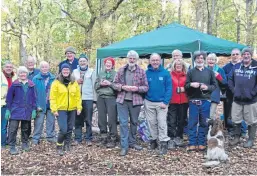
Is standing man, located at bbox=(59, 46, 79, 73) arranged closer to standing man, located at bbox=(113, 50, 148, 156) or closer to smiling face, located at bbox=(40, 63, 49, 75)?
smiling face, located at bbox=(40, 63, 49, 75)

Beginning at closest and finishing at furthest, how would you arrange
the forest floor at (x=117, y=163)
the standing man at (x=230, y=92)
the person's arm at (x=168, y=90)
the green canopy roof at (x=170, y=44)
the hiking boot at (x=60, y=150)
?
the forest floor at (x=117, y=163), the person's arm at (x=168, y=90), the hiking boot at (x=60, y=150), the standing man at (x=230, y=92), the green canopy roof at (x=170, y=44)

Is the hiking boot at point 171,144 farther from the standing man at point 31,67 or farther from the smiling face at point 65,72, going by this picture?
the standing man at point 31,67

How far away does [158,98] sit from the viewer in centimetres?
557

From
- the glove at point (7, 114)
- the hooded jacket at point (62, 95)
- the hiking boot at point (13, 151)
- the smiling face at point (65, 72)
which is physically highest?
the smiling face at point (65, 72)

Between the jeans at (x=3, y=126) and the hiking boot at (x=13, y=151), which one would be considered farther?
the jeans at (x=3, y=126)

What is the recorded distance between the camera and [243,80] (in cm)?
584

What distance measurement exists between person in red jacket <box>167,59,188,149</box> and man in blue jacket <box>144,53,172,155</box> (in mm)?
415

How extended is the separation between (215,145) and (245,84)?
133 cm

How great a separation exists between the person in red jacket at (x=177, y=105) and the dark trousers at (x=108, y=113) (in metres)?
0.98

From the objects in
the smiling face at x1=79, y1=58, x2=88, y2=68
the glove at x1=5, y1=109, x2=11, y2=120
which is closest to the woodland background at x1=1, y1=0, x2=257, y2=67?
the smiling face at x1=79, y1=58, x2=88, y2=68

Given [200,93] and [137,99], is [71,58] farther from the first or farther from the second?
[200,93]

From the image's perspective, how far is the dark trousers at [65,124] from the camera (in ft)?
18.6

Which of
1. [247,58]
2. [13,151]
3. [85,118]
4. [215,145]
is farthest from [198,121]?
[13,151]

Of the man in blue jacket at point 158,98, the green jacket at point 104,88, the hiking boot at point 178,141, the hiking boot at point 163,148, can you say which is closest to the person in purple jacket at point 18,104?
the green jacket at point 104,88
